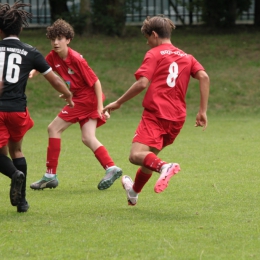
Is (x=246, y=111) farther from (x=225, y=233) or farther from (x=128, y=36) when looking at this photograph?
(x=225, y=233)

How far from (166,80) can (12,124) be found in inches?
53.7

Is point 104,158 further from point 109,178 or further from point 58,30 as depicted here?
point 58,30

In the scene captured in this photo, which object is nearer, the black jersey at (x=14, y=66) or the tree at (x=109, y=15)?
the black jersey at (x=14, y=66)

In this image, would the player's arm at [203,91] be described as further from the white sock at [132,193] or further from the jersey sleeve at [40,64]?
the jersey sleeve at [40,64]

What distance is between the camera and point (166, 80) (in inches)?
257

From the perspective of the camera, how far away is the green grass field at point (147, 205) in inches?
206

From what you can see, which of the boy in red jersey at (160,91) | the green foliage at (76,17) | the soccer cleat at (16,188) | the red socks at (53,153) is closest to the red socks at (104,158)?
the red socks at (53,153)

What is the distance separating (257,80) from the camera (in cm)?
2008

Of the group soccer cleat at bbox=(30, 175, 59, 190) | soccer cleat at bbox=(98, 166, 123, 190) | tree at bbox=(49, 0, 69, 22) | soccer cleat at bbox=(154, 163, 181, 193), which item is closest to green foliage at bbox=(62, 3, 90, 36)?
tree at bbox=(49, 0, 69, 22)

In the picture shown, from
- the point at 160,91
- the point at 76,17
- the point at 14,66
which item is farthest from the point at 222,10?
the point at 14,66

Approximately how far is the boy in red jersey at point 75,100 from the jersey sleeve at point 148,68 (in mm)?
1799

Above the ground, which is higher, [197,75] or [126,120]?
[197,75]

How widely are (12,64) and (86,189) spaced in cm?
226

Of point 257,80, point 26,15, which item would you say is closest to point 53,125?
point 26,15
